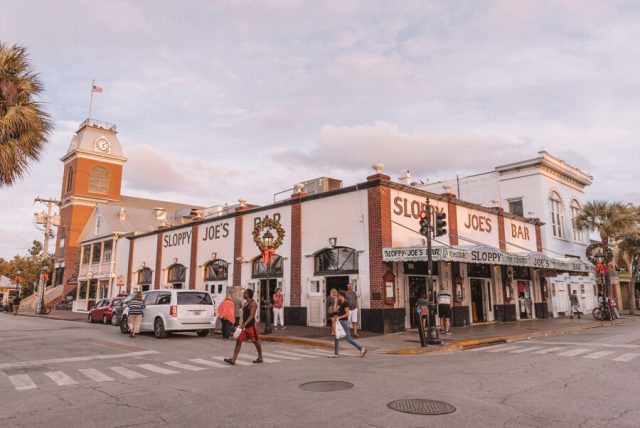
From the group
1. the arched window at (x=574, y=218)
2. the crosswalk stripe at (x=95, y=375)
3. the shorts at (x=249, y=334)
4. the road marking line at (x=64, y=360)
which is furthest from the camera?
the arched window at (x=574, y=218)

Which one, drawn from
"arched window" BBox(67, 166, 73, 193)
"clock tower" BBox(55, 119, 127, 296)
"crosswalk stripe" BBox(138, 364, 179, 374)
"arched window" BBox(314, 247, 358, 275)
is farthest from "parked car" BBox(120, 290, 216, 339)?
"arched window" BBox(67, 166, 73, 193)

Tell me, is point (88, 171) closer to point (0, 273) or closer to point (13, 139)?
point (0, 273)

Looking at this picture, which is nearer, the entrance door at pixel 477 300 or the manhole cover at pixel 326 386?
the manhole cover at pixel 326 386

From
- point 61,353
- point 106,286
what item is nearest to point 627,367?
point 61,353

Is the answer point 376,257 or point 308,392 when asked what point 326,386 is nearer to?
point 308,392

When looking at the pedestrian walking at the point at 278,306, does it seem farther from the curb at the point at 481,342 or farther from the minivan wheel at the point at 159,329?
the curb at the point at 481,342

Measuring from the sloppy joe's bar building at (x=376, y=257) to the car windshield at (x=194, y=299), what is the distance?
487cm

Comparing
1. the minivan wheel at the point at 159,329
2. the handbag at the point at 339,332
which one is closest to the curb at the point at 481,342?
the handbag at the point at 339,332

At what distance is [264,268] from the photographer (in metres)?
23.9

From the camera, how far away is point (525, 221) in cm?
2869

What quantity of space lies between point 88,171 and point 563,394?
56442 mm

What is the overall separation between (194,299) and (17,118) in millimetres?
8142

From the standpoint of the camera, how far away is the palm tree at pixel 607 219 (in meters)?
31.5

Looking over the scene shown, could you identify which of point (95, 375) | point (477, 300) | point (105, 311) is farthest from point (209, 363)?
point (105, 311)
